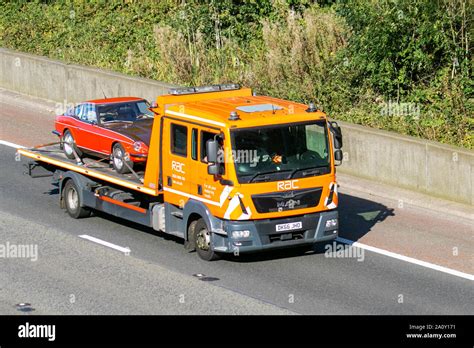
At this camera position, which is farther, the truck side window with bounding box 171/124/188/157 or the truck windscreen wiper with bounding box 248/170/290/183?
the truck side window with bounding box 171/124/188/157

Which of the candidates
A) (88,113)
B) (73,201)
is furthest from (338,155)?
(73,201)

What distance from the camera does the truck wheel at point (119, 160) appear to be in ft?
69.3

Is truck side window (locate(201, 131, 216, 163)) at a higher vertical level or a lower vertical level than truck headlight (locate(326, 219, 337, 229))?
higher

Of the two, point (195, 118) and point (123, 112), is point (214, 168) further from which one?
point (123, 112)

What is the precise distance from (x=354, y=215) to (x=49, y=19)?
1660cm

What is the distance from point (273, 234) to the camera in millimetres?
18844

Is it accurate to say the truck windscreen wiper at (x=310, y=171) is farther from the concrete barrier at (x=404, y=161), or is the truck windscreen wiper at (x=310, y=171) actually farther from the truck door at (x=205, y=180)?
the concrete barrier at (x=404, y=161)

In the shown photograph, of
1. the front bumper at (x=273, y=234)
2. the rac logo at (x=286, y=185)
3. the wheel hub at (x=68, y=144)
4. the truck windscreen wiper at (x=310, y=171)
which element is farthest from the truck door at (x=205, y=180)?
the wheel hub at (x=68, y=144)

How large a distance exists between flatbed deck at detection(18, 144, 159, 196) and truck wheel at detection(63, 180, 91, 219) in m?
0.34

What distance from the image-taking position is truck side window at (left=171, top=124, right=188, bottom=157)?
19.3m

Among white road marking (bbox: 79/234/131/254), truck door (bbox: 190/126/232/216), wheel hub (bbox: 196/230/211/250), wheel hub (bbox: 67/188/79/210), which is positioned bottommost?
white road marking (bbox: 79/234/131/254)

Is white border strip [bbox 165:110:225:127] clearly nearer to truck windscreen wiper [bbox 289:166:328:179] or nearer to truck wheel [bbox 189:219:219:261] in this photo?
truck windscreen wiper [bbox 289:166:328:179]

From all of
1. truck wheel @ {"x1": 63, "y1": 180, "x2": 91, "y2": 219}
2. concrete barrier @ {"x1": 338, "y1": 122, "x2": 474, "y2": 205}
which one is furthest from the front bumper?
concrete barrier @ {"x1": 338, "y1": 122, "x2": 474, "y2": 205}
